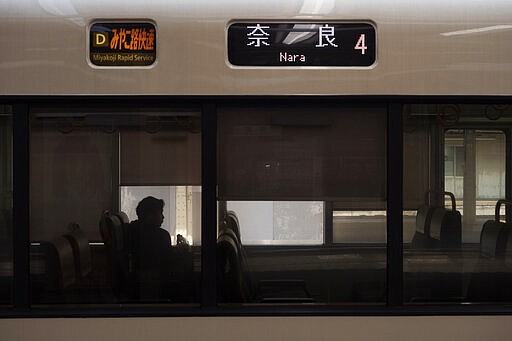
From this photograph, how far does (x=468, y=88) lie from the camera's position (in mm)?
3615

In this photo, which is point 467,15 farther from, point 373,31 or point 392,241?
point 392,241

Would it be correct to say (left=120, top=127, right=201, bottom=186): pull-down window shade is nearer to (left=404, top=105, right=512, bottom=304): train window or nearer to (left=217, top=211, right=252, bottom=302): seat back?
(left=217, top=211, right=252, bottom=302): seat back

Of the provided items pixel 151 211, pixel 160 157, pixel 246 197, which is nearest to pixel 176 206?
pixel 151 211

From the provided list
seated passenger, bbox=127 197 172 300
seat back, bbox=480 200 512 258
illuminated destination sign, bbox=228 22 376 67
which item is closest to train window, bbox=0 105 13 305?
seated passenger, bbox=127 197 172 300

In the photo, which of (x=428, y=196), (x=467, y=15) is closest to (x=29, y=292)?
(x=428, y=196)

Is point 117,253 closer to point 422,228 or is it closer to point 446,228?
point 422,228

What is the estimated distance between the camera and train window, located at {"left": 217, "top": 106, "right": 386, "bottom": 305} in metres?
3.64

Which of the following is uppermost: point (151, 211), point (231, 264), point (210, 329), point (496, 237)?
point (151, 211)

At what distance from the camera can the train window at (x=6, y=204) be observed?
143 inches

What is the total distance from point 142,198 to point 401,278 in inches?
56.6

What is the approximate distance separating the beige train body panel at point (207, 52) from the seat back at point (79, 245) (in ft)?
2.39

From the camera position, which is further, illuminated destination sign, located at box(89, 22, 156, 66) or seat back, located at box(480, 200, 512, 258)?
seat back, located at box(480, 200, 512, 258)

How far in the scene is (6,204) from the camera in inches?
143

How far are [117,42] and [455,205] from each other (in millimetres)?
1974
